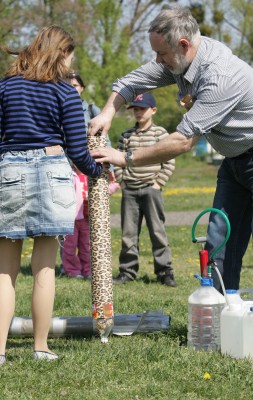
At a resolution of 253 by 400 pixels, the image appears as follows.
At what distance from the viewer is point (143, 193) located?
8.94 m

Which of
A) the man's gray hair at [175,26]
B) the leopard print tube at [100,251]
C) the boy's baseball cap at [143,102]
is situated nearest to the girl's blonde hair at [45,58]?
the man's gray hair at [175,26]

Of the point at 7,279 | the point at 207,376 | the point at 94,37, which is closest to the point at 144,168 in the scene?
the point at 7,279

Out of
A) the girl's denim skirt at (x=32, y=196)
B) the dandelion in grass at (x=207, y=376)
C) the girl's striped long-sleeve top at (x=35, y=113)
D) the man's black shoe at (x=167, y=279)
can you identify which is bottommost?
the man's black shoe at (x=167, y=279)

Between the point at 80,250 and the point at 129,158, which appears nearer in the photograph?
the point at 129,158

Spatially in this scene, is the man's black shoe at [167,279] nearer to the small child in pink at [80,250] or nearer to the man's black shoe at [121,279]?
the man's black shoe at [121,279]

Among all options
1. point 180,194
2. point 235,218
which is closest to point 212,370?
point 235,218

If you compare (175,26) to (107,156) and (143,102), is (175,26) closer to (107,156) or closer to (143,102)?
(107,156)

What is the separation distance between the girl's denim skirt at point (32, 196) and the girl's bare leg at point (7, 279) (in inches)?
7.5

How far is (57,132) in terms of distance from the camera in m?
4.98

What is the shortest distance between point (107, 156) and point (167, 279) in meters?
3.54

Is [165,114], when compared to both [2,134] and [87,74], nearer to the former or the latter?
[87,74]

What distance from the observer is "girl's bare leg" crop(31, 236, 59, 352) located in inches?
198

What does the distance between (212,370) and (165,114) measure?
35.9 m

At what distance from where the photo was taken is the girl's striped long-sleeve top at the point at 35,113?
15.9 feet
